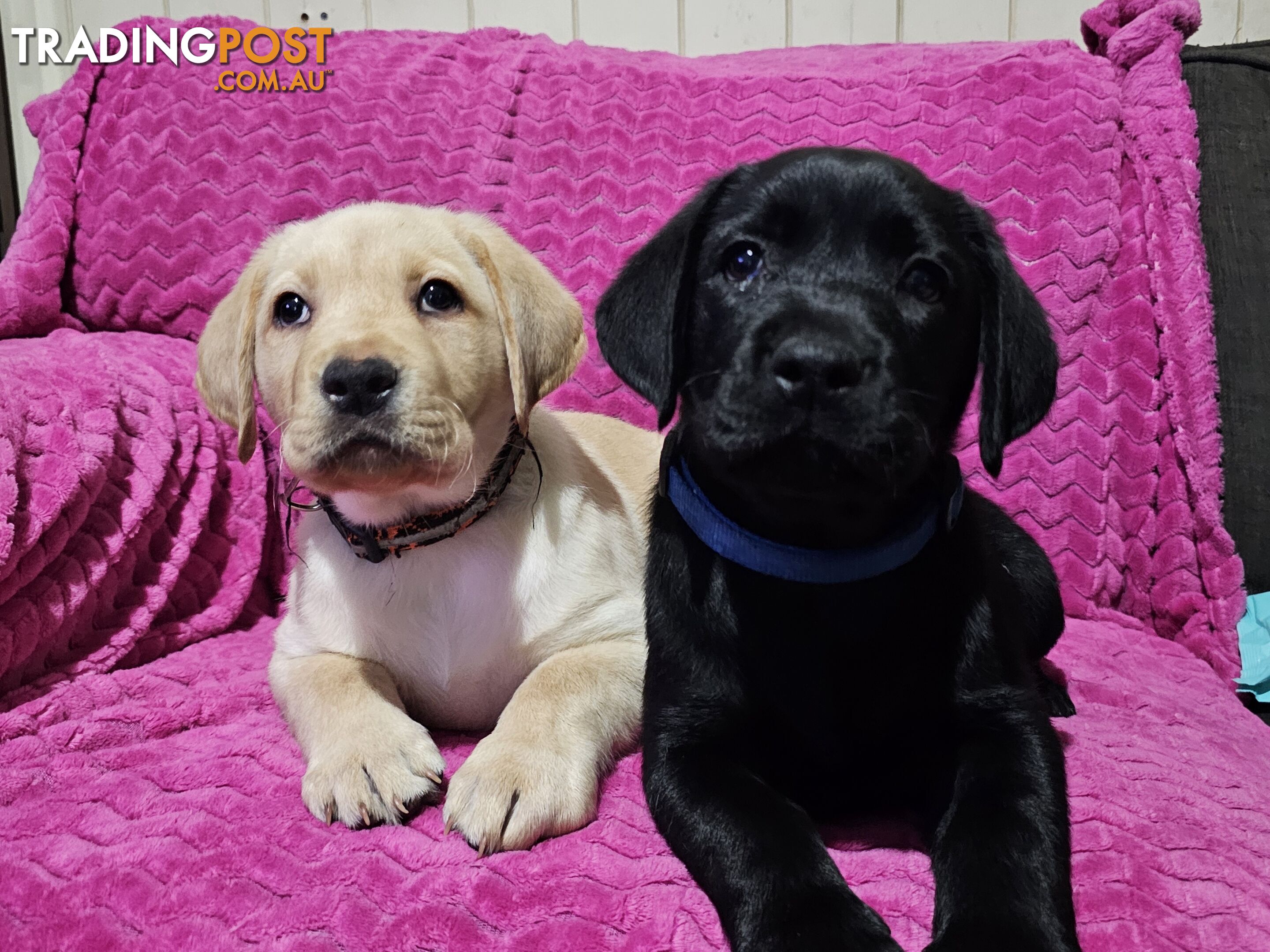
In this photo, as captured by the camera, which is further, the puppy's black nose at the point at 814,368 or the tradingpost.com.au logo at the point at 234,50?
the tradingpost.com.au logo at the point at 234,50

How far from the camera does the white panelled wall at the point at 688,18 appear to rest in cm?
302

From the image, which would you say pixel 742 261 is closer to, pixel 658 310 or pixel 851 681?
pixel 658 310

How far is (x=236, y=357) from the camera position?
172 cm

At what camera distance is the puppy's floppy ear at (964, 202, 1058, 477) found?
1.38m

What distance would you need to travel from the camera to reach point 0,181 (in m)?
3.26

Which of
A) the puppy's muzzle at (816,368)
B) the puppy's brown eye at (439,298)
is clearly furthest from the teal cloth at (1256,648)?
the puppy's brown eye at (439,298)

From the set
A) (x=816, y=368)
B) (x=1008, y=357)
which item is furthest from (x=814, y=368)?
(x=1008, y=357)

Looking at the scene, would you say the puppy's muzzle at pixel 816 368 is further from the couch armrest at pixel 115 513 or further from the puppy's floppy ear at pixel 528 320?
the couch armrest at pixel 115 513

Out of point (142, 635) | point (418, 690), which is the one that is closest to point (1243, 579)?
point (418, 690)

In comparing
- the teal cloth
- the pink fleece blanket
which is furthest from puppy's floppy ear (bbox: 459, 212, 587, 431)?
the teal cloth

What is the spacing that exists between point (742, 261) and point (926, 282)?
0.87 feet

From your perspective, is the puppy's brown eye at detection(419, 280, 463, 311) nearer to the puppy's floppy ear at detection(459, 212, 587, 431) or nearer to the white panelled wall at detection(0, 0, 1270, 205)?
the puppy's floppy ear at detection(459, 212, 587, 431)

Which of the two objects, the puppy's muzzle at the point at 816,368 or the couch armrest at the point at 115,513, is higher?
Answer: the puppy's muzzle at the point at 816,368

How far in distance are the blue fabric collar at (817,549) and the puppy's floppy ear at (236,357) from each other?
2.69 feet
